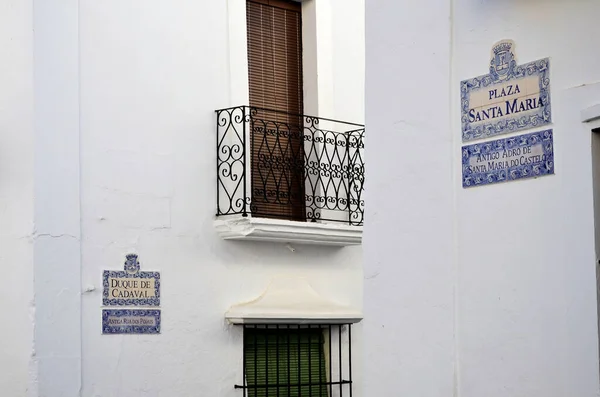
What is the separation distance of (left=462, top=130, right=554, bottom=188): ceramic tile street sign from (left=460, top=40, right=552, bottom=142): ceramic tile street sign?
66 mm

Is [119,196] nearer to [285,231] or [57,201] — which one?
[57,201]

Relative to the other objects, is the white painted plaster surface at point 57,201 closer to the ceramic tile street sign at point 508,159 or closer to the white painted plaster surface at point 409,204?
the white painted plaster surface at point 409,204

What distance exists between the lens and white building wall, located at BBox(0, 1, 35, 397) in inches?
394

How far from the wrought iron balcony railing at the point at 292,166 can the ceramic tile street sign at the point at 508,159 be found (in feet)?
17.4

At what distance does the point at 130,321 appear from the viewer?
10867mm

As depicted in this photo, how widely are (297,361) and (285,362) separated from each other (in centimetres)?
15

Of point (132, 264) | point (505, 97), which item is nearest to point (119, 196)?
point (132, 264)

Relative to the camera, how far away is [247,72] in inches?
482

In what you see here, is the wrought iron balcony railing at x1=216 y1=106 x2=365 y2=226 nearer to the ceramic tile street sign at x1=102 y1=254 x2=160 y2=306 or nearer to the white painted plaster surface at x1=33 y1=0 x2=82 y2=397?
the ceramic tile street sign at x1=102 y1=254 x2=160 y2=306

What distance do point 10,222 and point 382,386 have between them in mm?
4509

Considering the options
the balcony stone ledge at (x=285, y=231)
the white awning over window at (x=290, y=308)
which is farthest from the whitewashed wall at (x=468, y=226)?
the white awning over window at (x=290, y=308)

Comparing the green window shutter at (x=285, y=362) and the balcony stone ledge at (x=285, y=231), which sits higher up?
the balcony stone ledge at (x=285, y=231)

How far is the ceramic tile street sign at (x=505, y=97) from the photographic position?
6.25 meters

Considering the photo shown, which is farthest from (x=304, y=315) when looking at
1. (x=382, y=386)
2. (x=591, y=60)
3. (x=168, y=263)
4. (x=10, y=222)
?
(x=591, y=60)
